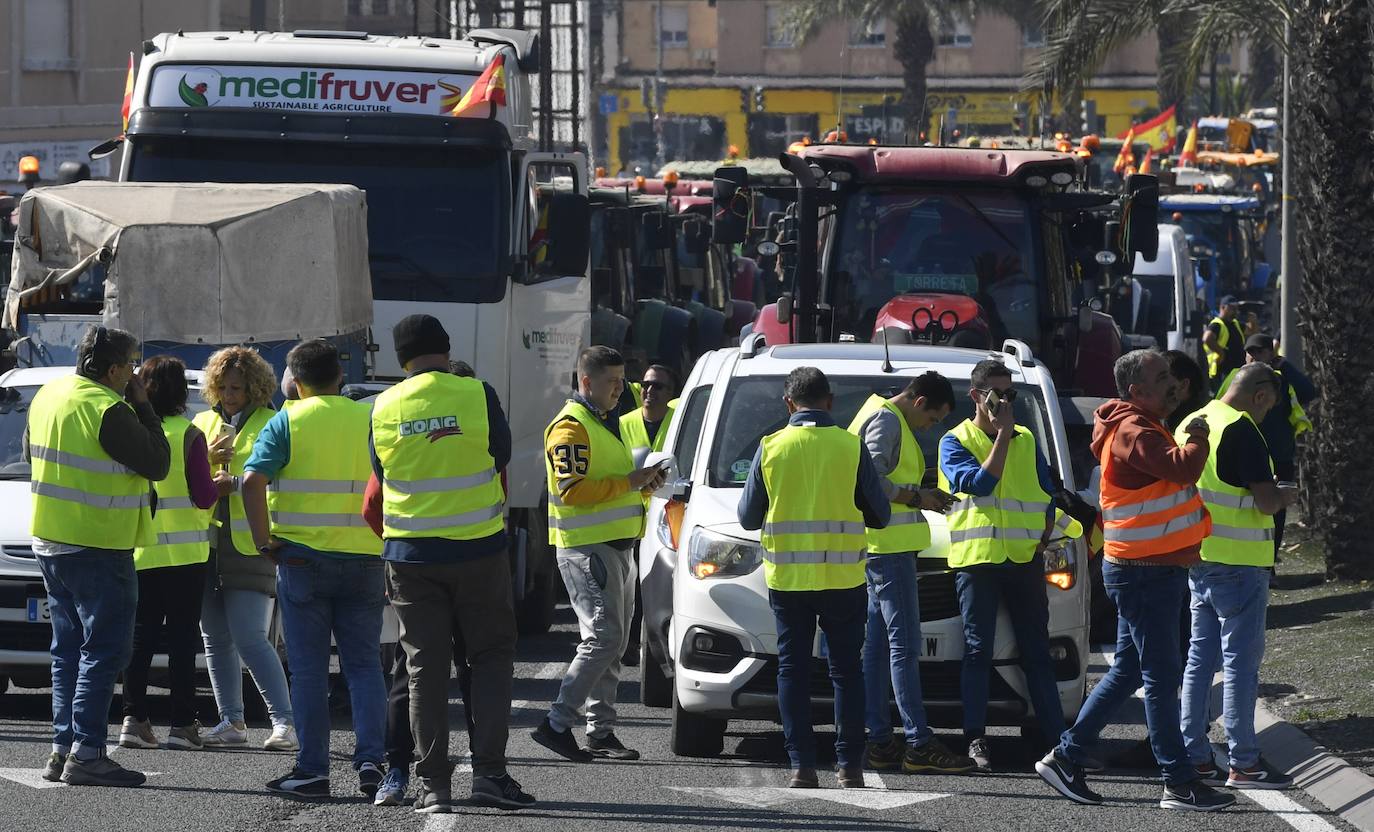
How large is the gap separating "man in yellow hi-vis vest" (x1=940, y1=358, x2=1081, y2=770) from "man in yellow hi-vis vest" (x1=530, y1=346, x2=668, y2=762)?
4.17 feet

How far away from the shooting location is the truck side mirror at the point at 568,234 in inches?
551

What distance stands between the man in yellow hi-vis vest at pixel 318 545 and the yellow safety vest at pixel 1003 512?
241cm

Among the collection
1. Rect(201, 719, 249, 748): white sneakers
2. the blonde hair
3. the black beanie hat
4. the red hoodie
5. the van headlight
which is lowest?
Rect(201, 719, 249, 748): white sneakers

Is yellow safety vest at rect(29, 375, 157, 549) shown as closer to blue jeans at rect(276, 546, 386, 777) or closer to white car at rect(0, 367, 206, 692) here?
blue jeans at rect(276, 546, 386, 777)

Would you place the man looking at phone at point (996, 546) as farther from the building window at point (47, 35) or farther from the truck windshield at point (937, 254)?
the building window at point (47, 35)

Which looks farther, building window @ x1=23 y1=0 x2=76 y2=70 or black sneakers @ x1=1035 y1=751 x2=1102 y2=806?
building window @ x1=23 y1=0 x2=76 y2=70

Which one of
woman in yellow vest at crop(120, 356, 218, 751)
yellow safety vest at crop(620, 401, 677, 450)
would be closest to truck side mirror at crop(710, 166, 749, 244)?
yellow safety vest at crop(620, 401, 677, 450)

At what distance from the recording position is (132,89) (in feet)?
46.1

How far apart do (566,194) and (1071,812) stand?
648cm

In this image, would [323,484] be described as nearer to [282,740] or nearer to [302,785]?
[302,785]

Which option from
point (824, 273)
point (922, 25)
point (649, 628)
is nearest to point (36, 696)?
point (649, 628)

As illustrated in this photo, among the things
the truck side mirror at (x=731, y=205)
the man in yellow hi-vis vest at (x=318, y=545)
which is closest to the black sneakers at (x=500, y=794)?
the man in yellow hi-vis vest at (x=318, y=545)

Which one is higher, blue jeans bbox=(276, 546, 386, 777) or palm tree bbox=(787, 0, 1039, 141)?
palm tree bbox=(787, 0, 1039, 141)

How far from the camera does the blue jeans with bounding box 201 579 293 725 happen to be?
31.8 ft
